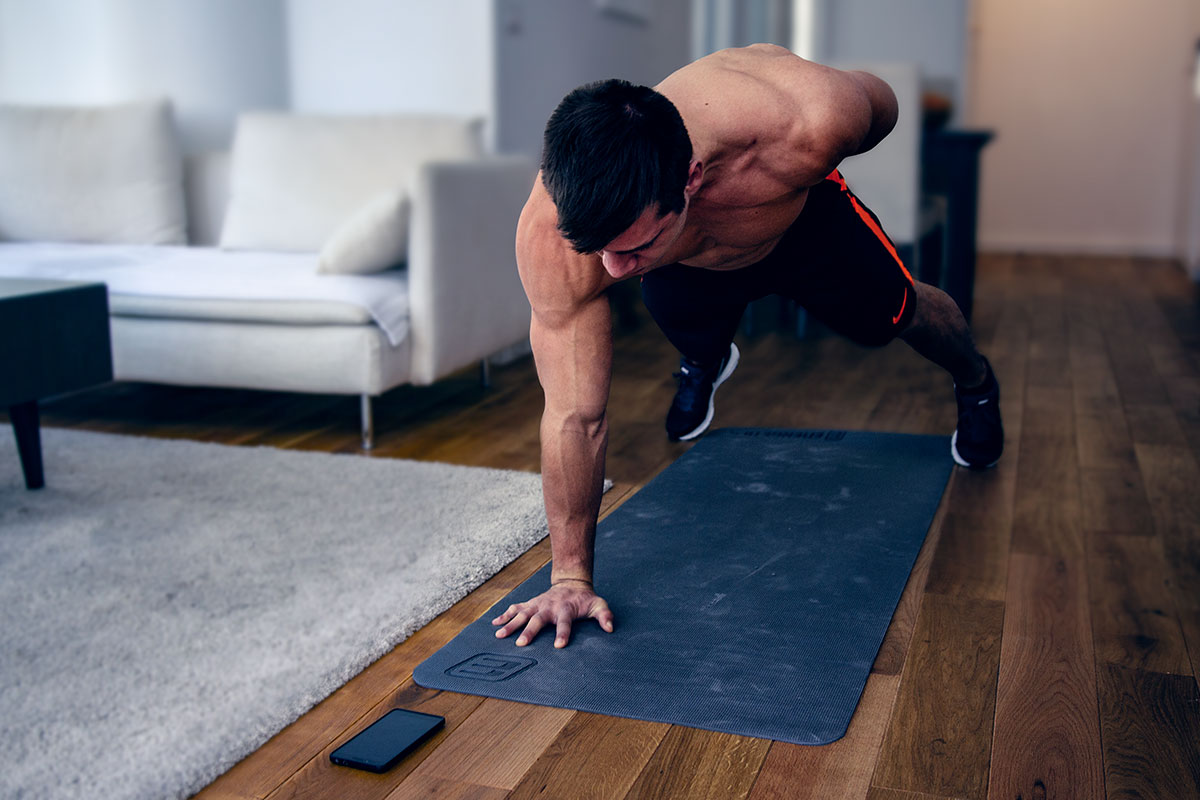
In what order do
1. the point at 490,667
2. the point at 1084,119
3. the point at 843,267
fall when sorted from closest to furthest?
the point at 490,667, the point at 843,267, the point at 1084,119

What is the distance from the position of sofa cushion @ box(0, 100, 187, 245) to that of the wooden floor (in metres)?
0.60

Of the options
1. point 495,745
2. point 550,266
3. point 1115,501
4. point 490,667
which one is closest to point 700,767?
point 495,745

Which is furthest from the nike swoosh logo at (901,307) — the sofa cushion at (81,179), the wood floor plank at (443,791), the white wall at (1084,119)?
the white wall at (1084,119)

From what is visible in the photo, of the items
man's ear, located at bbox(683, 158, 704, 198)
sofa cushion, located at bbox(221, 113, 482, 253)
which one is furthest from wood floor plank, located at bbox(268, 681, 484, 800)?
sofa cushion, located at bbox(221, 113, 482, 253)

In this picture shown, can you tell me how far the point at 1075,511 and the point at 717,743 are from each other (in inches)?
40.8

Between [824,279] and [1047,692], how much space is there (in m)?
0.71

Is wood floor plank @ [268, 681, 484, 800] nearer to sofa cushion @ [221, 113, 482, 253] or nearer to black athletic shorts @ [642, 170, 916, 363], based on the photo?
black athletic shorts @ [642, 170, 916, 363]

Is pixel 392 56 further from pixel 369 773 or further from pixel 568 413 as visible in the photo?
pixel 369 773

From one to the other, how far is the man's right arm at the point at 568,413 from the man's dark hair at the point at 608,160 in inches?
8.7

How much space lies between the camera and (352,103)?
3.62 m

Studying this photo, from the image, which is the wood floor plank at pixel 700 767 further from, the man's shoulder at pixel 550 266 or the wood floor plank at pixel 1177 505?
the wood floor plank at pixel 1177 505

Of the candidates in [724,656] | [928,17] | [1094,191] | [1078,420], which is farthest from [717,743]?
[1094,191]

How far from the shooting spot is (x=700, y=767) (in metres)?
1.13

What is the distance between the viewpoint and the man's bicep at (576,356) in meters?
1.40
